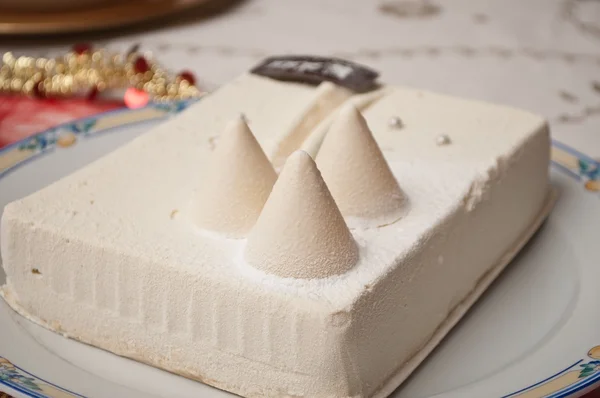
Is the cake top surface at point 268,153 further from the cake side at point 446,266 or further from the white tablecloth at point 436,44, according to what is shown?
the white tablecloth at point 436,44

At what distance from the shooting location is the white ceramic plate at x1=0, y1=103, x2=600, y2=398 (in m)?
1.16

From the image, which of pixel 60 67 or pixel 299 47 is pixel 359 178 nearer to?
pixel 60 67

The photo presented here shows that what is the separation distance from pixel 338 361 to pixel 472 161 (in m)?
0.43

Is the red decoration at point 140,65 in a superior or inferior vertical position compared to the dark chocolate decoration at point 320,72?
inferior

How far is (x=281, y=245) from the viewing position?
1.11 m

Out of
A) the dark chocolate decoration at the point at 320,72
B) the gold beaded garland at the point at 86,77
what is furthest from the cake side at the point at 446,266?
the gold beaded garland at the point at 86,77

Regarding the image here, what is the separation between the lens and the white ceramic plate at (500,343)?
3.80 feet

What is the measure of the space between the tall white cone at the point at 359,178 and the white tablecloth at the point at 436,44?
798 mm

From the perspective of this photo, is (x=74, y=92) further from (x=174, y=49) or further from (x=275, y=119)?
(x=275, y=119)

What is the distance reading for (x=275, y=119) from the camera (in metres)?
1.50

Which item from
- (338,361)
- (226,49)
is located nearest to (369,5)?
(226,49)

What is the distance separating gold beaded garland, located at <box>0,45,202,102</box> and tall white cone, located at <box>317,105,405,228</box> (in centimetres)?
81

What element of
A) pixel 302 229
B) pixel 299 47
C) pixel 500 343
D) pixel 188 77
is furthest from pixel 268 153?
pixel 299 47

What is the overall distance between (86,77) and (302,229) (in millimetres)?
1059
